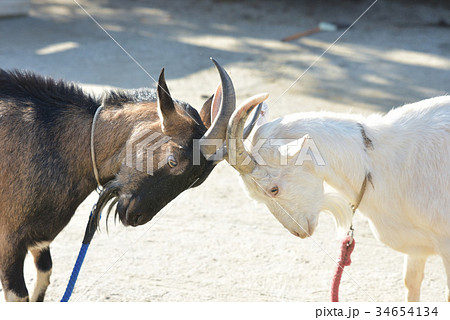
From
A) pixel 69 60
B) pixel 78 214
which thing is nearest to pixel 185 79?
pixel 69 60

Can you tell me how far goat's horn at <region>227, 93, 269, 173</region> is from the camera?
3182mm

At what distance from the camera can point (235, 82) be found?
8.67 m

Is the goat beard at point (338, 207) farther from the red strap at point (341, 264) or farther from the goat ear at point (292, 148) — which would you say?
the goat ear at point (292, 148)

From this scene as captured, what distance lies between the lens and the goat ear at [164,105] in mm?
3183

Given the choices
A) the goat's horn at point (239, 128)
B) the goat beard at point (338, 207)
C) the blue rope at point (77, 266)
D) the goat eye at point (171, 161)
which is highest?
the goat's horn at point (239, 128)

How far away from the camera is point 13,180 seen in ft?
11.4

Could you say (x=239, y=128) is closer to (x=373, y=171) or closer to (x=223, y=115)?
(x=223, y=115)

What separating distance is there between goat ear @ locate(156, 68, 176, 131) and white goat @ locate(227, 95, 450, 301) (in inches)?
20.1

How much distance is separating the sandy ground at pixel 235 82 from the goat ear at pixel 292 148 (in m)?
1.27

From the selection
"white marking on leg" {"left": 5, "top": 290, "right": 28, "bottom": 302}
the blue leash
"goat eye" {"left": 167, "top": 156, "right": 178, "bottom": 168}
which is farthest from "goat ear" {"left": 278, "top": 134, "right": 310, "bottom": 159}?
"white marking on leg" {"left": 5, "top": 290, "right": 28, "bottom": 302}

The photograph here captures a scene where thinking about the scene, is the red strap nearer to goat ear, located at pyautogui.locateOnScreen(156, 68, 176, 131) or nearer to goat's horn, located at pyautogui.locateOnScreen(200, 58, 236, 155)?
goat's horn, located at pyautogui.locateOnScreen(200, 58, 236, 155)

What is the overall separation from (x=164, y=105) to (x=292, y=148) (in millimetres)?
772

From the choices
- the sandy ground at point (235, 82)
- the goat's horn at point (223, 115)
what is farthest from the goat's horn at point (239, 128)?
the sandy ground at point (235, 82)

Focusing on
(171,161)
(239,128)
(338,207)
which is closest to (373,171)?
(338,207)
